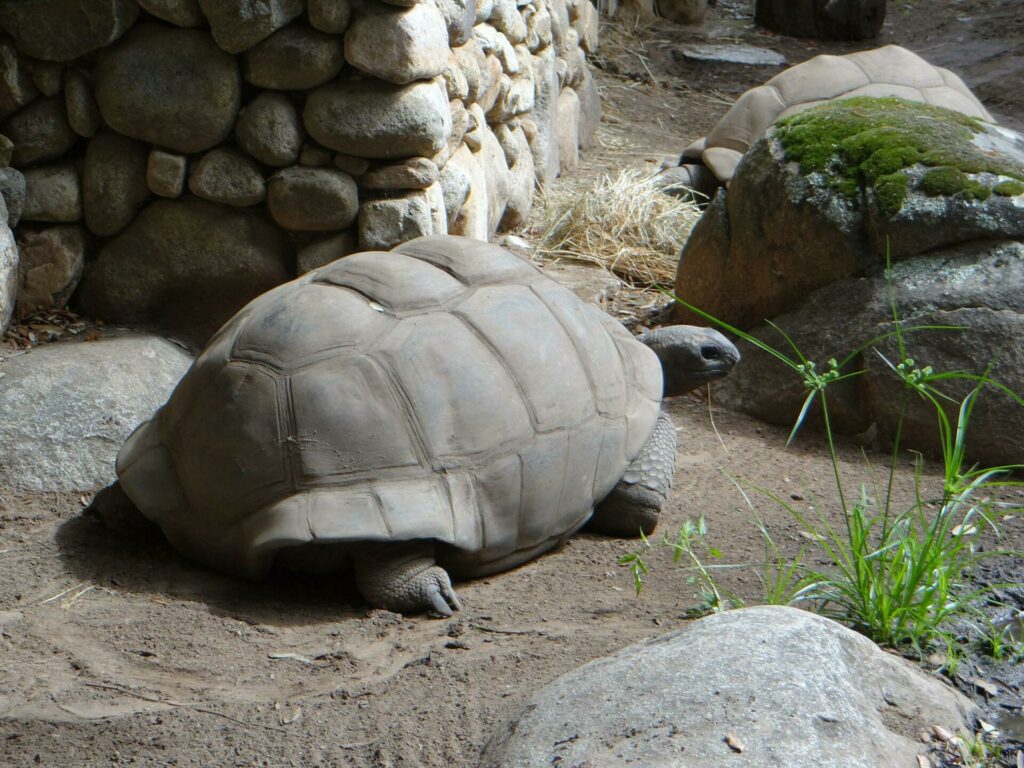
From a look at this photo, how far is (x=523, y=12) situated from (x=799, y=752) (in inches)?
209

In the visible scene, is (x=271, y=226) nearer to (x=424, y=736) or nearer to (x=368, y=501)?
(x=368, y=501)

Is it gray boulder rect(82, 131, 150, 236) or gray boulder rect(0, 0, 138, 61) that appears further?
gray boulder rect(82, 131, 150, 236)

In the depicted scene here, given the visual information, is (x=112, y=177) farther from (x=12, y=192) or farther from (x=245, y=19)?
(x=245, y=19)

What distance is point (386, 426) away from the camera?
2.80 meters

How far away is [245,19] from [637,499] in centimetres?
206

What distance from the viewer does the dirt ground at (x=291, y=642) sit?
A: 2.14 meters

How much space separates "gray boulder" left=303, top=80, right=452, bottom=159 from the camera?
3887 millimetres

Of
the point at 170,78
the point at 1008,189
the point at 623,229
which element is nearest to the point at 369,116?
the point at 170,78

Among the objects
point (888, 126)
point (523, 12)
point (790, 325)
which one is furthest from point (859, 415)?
point (523, 12)

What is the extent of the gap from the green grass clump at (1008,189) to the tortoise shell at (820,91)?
294 centimetres

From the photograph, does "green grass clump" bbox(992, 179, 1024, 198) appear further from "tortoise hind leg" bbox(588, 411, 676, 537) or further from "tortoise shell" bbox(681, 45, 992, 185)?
"tortoise shell" bbox(681, 45, 992, 185)

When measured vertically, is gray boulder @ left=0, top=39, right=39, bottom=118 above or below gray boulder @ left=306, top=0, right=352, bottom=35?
below

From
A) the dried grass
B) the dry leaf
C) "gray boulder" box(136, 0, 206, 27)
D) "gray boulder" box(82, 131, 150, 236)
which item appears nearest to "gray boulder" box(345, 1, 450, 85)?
"gray boulder" box(136, 0, 206, 27)

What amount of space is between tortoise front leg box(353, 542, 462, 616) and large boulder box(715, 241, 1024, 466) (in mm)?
1860
